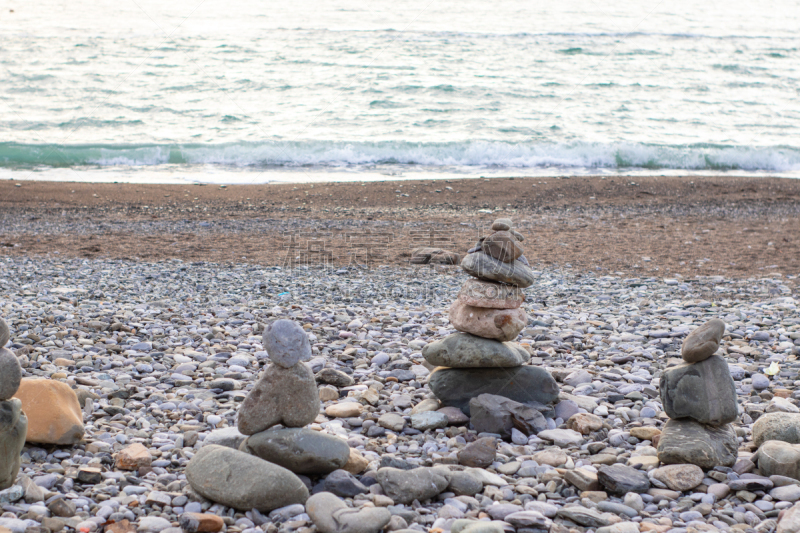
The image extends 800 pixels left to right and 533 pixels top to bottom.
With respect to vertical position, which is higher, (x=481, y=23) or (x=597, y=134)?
(x=481, y=23)

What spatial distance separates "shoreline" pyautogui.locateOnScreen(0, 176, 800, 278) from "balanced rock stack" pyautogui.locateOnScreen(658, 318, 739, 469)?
5.40 meters

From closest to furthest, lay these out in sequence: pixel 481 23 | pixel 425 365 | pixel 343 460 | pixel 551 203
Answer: pixel 343 460
pixel 425 365
pixel 551 203
pixel 481 23

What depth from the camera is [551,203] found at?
46.0 feet

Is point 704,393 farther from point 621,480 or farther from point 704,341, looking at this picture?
point 621,480

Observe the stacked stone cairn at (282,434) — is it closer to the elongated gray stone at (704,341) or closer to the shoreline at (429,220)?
the elongated gray stone at (704,341)

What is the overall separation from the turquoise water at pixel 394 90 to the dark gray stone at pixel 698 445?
15017mm

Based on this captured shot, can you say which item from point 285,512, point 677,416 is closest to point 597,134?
point 677,416

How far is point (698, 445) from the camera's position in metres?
3.29

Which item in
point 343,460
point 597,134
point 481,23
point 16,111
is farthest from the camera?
point 481,23

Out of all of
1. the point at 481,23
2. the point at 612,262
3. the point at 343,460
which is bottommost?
the point at 612,262

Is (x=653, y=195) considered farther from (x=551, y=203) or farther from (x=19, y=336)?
(x=19, y=336)

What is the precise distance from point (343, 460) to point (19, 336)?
3697 mm

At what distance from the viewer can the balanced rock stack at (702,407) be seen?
129 inches

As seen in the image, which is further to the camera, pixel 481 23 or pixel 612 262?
pixel 481 23
